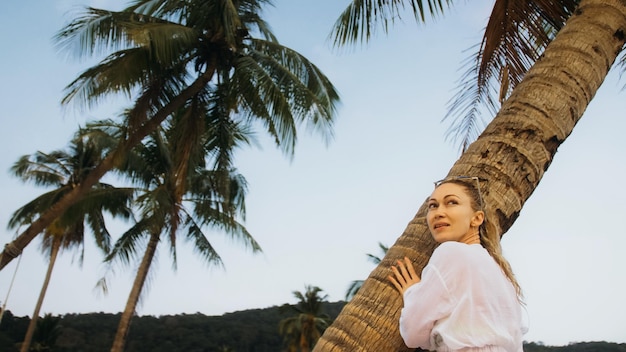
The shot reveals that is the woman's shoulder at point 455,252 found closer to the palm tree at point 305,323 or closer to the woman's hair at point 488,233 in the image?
the woman's hair at point 488,233

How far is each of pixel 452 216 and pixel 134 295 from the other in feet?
54.8

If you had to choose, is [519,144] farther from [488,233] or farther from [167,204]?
[167,204]

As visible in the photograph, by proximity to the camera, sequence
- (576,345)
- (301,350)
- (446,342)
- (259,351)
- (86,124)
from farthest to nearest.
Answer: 1. (259,351)
2. (576,345)
3. (301,350)
4. (86,124)
5. (446,342)

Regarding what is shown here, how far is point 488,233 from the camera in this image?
2.20 metres

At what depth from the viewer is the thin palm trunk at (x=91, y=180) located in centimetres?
1136

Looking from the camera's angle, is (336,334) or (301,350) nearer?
(336,334)

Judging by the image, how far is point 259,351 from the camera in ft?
159

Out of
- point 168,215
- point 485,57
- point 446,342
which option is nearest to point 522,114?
point 446,342

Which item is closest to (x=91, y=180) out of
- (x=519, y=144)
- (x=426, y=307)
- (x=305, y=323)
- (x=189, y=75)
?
(x=189, y=75)

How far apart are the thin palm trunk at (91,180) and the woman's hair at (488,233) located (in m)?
10.2

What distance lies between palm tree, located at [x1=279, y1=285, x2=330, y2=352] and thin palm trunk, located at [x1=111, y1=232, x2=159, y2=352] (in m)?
17.1

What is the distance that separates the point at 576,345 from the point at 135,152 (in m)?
39.1

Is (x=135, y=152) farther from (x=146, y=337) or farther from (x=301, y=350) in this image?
(x=146, y=337)

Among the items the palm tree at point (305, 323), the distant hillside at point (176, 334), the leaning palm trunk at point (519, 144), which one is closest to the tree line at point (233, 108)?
the leaning palm trunk at point (519, 144)
